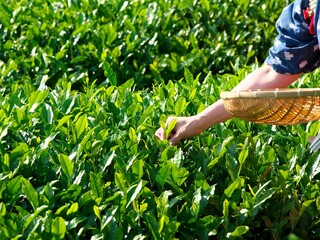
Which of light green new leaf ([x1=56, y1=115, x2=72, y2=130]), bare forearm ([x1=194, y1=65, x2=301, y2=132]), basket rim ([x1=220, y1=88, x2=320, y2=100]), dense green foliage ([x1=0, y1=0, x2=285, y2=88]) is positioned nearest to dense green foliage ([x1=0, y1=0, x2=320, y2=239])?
light green new leaf ([x1=56, y1=115, x2=72, y2=130])

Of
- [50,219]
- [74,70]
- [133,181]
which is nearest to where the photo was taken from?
[50,219]

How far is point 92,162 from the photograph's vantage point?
149 inches

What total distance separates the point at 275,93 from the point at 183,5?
14.1ft

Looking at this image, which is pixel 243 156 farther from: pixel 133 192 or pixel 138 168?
pixel 133 192

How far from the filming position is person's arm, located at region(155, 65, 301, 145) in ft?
11.8

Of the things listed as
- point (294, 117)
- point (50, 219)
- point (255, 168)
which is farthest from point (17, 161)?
point (294, 117)

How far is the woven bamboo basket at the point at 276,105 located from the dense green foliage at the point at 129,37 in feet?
8.15

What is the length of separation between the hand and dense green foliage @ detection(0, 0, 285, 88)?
164 cm

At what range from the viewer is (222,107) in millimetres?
3646

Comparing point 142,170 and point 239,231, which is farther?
point 142,170

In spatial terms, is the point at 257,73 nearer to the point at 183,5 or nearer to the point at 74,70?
the point at 74,70

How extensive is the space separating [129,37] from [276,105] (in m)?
3.42

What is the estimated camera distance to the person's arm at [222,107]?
3588 mm

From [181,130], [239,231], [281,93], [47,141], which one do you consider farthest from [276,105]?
[47,141]
